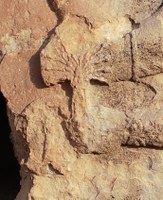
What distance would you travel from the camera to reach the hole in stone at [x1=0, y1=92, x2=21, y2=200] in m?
3.01

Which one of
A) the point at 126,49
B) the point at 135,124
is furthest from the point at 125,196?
the point at 126,49

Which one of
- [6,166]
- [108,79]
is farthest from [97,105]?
[6,166]

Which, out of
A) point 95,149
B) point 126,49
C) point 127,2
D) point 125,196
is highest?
point 127,2

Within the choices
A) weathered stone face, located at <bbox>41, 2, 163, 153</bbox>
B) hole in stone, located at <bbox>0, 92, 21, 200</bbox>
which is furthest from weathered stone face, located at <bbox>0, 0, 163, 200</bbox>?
hole in stone, located at <bbox>0, 92, 21, 200</bbox>

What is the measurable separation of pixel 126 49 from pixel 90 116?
24cm

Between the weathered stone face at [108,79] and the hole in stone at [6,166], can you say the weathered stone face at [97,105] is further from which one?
the hole in stone at [6,166]

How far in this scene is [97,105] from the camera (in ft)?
6.55

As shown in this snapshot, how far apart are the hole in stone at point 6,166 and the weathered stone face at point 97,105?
3.12ft

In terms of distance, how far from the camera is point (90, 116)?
1971mm

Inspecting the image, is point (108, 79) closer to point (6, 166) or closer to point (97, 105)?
point (97, 105)

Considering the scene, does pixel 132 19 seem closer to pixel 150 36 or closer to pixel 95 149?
pixel 150 36

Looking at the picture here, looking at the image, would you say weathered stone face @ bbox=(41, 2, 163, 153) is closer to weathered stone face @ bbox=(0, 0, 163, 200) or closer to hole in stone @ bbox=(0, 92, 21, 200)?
weathered stone face @ bbox=(0, 0, 163, 200)

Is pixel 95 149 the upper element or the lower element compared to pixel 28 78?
lower

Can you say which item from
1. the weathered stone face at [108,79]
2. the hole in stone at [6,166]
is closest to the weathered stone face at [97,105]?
the weathered stone face at [108,79]
